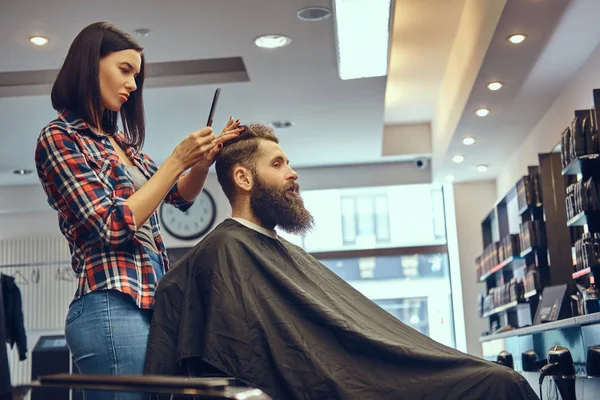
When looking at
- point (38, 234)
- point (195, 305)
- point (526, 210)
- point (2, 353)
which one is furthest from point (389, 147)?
Answer: point (2, 353)

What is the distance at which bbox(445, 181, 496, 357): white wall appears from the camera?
8805 millimetres

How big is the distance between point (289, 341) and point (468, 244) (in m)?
7.36

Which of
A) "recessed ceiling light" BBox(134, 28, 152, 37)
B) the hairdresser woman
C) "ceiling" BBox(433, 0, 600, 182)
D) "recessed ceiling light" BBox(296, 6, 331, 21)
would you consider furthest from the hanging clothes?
the hairdresser woman

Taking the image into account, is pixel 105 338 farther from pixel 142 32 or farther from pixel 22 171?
pixel 22 171

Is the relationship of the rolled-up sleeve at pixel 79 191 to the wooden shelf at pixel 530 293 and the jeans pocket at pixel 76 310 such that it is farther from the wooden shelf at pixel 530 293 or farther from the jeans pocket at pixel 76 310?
the wooden shelf at pixel 530 293

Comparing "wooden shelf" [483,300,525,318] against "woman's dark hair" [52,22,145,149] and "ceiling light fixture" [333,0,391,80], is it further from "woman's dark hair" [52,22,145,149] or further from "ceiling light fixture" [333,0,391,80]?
"woman's dark hair" [52,22,145,149]

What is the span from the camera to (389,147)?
8.71 m

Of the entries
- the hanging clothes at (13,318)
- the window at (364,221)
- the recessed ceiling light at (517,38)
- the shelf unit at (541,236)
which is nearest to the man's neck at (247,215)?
the recessed ceiling light at (517,38)

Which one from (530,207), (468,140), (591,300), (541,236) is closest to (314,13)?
Answer: (591,300)

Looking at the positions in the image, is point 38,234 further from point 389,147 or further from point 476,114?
point 476,114

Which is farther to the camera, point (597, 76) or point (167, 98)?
point (167, 98)

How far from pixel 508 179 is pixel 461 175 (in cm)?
57

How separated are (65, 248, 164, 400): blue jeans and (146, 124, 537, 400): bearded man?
3.1 inches

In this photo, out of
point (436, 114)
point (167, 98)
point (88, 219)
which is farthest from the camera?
point (436, 114)
